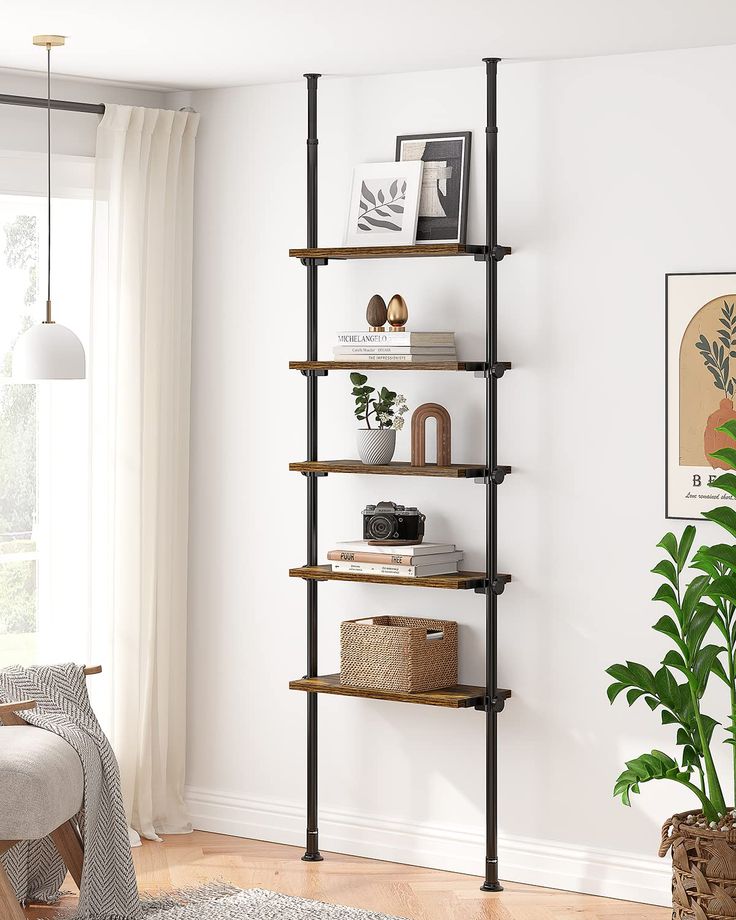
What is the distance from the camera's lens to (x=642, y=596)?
178 inches

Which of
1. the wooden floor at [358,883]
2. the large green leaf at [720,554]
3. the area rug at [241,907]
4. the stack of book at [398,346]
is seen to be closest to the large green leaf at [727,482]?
the large green leaf at [720,554]

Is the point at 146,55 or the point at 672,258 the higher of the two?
the point at 146,55

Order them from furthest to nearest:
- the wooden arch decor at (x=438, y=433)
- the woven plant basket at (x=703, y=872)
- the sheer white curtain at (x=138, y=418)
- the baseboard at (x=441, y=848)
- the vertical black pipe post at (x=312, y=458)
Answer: the sheer white curtain at (x=138, y=418) → the vertical black pipe post at (x=312, y=458) → the wooden arch decor at (x=438, y=433) → the baseboard at (x=441, y=848) → the woven plant basket at (x=703, y=872)

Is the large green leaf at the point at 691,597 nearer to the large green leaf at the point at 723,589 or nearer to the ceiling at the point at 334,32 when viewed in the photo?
the large green leaf at the point at 723,589

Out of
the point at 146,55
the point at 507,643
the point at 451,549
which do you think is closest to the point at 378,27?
the point at 146,55

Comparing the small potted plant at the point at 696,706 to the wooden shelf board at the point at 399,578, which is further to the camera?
the wooden shelf board at the point at 399,578

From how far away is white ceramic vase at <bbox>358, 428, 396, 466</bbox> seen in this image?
475 centimetres

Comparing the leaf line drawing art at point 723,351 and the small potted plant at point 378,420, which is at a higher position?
the leaf line drawing art at point 723,351

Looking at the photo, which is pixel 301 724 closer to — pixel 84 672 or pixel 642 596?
pixel 84 672

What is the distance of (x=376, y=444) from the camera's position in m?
4.75

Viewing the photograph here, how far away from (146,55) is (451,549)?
189 centimetres

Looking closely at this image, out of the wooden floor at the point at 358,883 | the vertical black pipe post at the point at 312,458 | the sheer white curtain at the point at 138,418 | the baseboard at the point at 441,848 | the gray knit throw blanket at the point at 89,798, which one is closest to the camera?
the gray knit throw blanket at the point at 89,798

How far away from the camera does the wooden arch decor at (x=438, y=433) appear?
15.4ft

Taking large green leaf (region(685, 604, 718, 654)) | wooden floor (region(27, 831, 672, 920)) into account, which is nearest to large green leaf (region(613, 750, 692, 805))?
large green leaf (region(685, 604, 718, 654))
